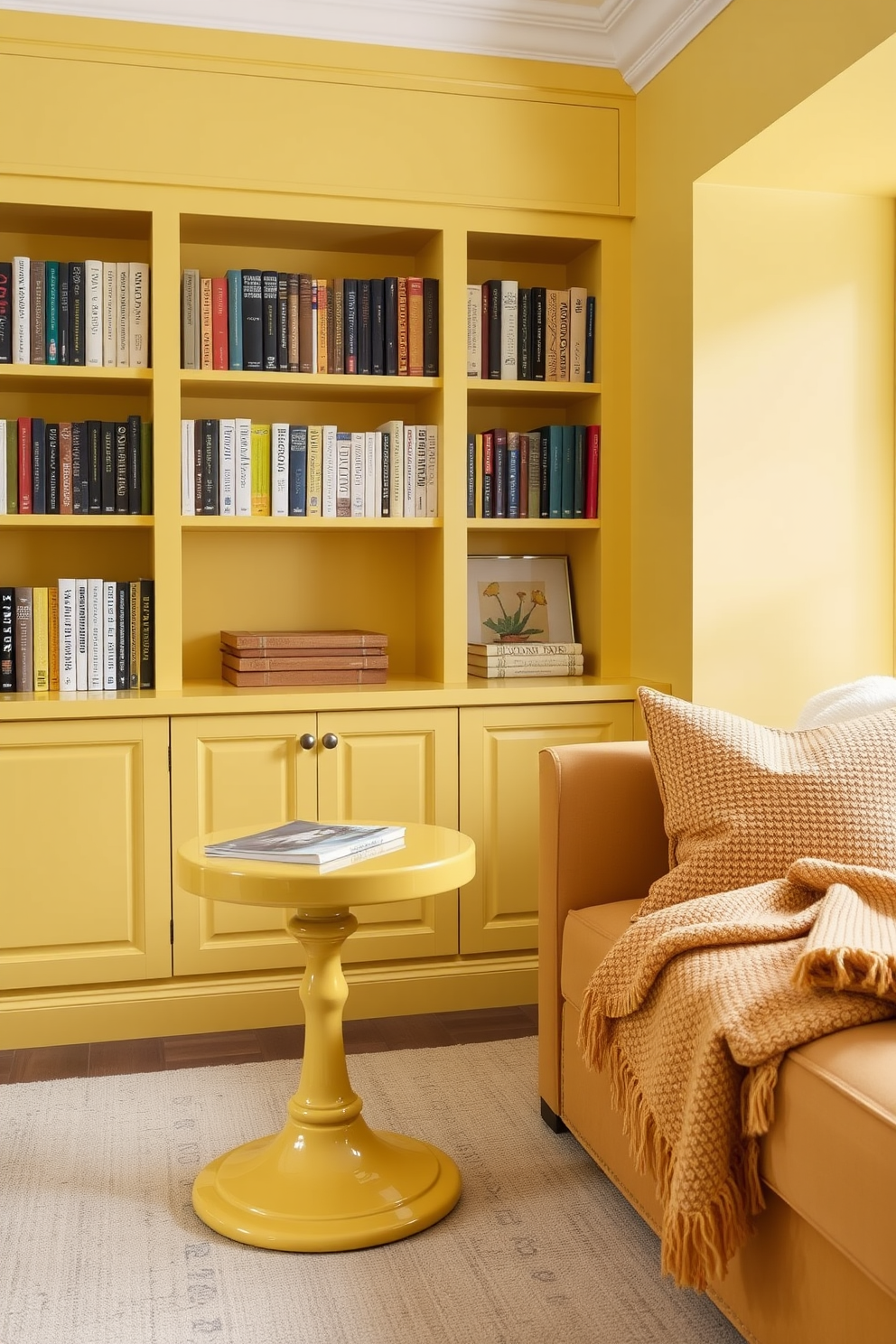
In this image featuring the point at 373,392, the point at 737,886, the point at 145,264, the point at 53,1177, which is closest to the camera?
the point at 737,886

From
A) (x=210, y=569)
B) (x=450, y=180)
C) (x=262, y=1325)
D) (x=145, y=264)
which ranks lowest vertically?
(x=262, y=1325)

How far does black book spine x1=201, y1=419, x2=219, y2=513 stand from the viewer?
3088 millimetres

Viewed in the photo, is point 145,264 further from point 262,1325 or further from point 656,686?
point 262,1325

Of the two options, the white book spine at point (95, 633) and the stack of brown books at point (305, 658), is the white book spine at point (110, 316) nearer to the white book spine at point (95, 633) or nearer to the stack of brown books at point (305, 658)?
the white book spine at point (95, 633)

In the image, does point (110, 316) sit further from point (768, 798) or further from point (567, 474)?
point (768, 798)

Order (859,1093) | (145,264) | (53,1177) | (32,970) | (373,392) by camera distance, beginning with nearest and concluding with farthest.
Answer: (859,1093) < (53,1177) < (32,970) < (145,264) < (373,392)

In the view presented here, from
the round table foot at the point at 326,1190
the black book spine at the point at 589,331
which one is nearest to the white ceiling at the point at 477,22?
the black book spine at the point at 589,331

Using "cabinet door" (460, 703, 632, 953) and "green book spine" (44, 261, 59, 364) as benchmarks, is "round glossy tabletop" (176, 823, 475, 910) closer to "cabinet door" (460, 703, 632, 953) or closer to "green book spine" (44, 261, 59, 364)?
"cabinet door" (460, 703, 632, 953)

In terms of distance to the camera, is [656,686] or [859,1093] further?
[656,686]

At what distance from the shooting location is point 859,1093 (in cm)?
134

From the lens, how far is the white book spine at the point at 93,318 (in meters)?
3.02

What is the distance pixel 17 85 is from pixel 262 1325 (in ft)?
8.59

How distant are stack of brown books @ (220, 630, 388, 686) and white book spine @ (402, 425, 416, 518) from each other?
34 centimetres

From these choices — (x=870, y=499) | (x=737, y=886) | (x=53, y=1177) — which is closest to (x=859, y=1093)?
(x=737, y=886)
